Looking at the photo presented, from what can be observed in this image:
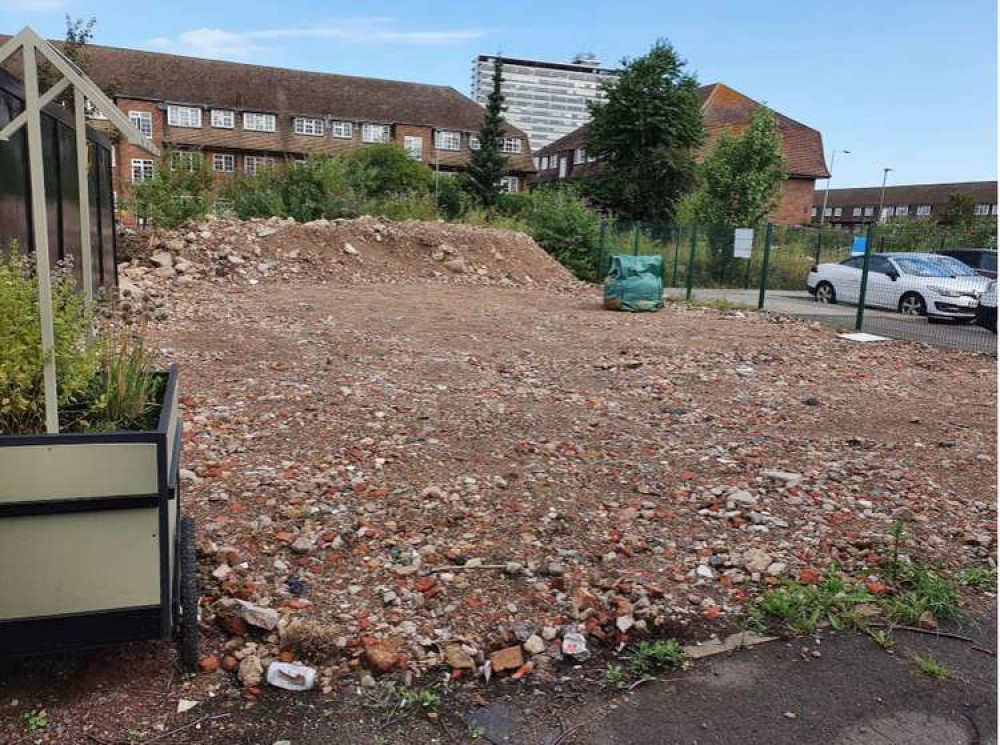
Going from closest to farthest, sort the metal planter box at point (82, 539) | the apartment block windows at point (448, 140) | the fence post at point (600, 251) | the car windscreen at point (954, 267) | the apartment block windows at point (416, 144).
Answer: the metal planter box at point (82, 539) < the car windscreen at point (954, 267) < the fence post at point (600, 251) < the apartment block windows at point (416, 144) < the apartment block windows at point (448, 140)

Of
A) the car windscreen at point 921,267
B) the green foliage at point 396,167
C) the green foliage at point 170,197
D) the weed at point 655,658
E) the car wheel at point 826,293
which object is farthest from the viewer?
the green foliage at point 396,167

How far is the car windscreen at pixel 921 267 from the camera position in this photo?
1689 centimetres

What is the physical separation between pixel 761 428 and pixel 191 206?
17485mm

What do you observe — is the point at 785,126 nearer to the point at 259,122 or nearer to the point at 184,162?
the point at 259,122

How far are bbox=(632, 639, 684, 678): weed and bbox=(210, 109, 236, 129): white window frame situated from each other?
191 ft

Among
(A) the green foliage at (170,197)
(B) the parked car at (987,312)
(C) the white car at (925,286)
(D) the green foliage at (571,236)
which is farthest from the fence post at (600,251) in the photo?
(A) the green foliage at (170,197)

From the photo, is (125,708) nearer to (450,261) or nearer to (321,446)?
(321,446)

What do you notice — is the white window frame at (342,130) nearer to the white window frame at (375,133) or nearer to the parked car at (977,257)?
the white window frame at (375,133)

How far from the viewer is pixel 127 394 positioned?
126 inches

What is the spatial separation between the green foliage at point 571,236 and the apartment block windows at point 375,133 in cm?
3892

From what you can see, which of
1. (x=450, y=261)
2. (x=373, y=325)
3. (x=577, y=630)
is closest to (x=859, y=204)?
(x=450, y=261)

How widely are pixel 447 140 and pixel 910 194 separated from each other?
201 feet

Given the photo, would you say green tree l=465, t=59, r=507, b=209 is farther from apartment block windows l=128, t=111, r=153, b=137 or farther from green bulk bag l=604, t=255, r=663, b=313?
green bulk bag l=604, t=255, r=663, b=313

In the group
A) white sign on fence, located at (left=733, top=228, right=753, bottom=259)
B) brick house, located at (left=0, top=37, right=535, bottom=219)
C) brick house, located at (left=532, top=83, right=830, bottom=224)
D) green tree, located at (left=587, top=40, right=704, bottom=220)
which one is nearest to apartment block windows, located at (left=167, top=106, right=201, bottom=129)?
brick house, located at (left=0, top=37, right=535, bottom=219)
